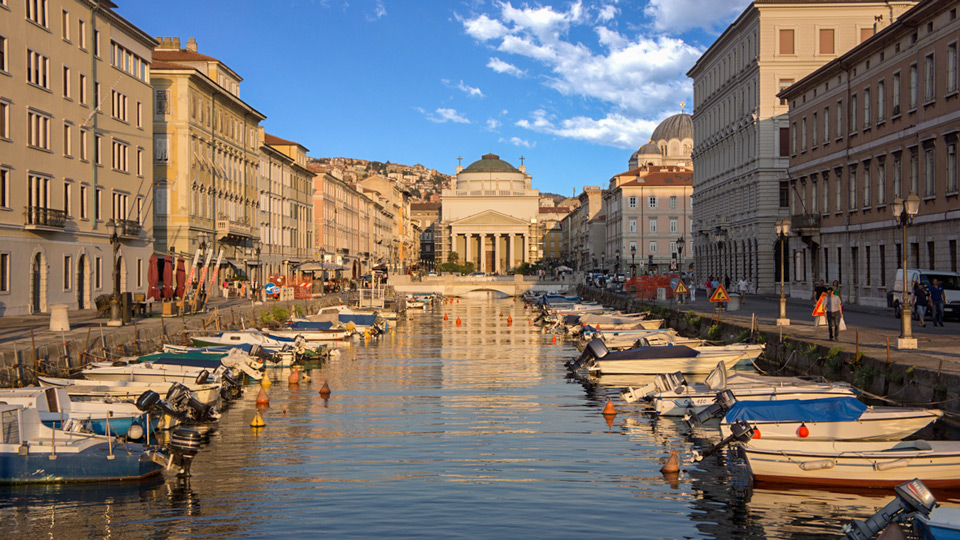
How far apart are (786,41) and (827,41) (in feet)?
10.5

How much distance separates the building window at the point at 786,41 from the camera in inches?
2881

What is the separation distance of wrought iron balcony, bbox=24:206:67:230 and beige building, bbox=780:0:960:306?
3887cm

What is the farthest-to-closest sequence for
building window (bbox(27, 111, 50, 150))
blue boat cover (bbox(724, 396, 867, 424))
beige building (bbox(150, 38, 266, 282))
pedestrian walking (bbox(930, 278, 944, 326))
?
1. beige building (bbox(150, 38, 266, 282))
2. building window (bbox(27, 111, 50, 150))
3. pedestrian walking (bbox(930, 278, 944, 326))
4. blue boat cover (bbox(724, 396, 867, 424))

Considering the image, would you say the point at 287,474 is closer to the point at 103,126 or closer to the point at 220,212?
the point at 103,126

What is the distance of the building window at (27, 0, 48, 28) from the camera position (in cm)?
4256

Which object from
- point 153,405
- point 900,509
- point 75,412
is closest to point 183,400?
point 153,405

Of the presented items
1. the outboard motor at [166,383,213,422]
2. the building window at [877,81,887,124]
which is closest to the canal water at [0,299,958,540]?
the outboard motor at [166,383,213,422]

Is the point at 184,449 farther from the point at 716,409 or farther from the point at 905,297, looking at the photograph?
the point at 905,297

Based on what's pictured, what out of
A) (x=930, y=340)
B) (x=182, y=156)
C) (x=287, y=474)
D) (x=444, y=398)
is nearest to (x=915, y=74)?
(x=930, y=340)

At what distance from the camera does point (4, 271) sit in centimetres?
4097

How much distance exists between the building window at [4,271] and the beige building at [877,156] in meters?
39.2

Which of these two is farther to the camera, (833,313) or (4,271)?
(4,271)

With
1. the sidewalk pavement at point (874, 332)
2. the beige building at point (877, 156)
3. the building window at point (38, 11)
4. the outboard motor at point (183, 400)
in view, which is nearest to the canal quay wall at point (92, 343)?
the outboard motor at point (183, 400)

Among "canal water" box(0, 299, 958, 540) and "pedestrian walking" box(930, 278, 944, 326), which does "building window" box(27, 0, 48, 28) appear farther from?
"pedestrian walking" box(930, 278, 944, 326)
